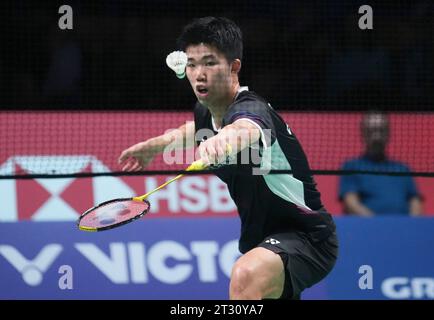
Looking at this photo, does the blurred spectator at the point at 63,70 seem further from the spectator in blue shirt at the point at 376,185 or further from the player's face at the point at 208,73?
the player's face at the point at 208,73

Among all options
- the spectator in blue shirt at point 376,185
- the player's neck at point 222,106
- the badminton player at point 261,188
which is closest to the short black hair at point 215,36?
Result: the badminton player at point 261,188

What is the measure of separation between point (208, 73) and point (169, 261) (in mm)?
1954

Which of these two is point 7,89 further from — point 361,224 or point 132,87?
point 361,224

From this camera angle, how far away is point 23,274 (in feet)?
23.6

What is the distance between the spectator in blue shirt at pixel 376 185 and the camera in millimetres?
7449

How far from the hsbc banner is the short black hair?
Result: 1844mm

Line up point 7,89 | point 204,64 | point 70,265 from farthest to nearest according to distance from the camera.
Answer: point 7,89 → point 70,265 → point 204,64

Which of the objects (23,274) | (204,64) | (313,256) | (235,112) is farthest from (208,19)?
(23,274)

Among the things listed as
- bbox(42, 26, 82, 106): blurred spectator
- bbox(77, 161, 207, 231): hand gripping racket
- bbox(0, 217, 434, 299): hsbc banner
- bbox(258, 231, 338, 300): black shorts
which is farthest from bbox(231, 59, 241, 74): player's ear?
bbox(42, 26, 82, 106): blurred spectator

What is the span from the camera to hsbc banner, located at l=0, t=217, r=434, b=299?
23.5 ft

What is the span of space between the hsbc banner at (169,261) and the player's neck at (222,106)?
1671mm

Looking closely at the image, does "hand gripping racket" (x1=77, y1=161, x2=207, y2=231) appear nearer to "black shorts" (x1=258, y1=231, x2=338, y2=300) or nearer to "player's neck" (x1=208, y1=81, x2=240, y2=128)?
"player's neck" (x1=208, y1=81, x2=240, y2=128)

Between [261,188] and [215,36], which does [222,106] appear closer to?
[215,36]

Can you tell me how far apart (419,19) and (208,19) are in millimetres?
2784
